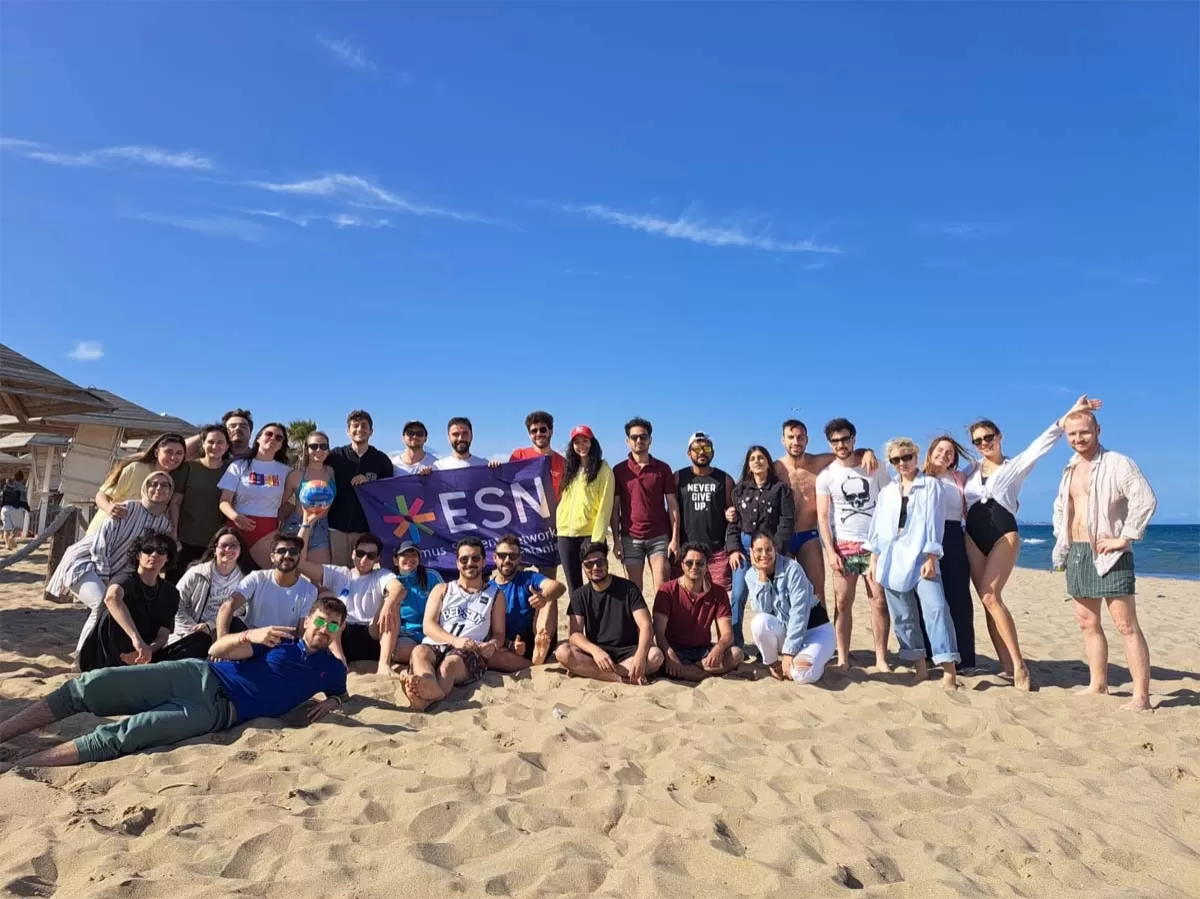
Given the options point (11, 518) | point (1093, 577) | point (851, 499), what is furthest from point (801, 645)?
point (11, 518)

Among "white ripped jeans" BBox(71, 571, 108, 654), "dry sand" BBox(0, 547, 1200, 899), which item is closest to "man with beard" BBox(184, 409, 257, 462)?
"white ripped jeans" BBox(71, 571, 108, 654)

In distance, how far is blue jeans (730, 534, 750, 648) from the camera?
5.99m

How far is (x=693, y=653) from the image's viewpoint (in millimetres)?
5641

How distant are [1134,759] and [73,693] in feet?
19.4

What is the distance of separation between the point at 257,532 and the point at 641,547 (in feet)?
10.6

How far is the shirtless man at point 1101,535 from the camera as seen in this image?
5051 millimetres

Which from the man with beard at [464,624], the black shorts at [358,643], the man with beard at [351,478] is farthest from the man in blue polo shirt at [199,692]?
the man with beard at [351,478]

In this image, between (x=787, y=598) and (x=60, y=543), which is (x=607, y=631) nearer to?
(x=787, y=598)

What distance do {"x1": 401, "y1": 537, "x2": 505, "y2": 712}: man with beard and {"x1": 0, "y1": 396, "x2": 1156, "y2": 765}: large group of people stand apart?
0.02 metres

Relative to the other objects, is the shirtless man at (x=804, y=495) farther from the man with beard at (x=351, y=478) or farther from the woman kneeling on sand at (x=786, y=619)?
the man with beard at (x=351, y=478)

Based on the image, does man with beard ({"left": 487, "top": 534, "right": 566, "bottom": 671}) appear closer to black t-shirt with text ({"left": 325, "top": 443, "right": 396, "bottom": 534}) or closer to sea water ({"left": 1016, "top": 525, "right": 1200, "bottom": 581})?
black t-shirt with text ({"left": 325, "top": 443, "right": 396, "bottom": 534})

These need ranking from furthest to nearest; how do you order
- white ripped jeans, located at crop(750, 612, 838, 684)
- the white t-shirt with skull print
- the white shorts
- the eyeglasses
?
the white shorts, the white t-shirt with skull print, white ripped jeans, located at crop(750, 612, 838, 684), the eyeglasses

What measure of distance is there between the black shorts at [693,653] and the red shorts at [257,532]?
351 cm

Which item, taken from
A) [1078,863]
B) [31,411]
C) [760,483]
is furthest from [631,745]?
[31,411]
